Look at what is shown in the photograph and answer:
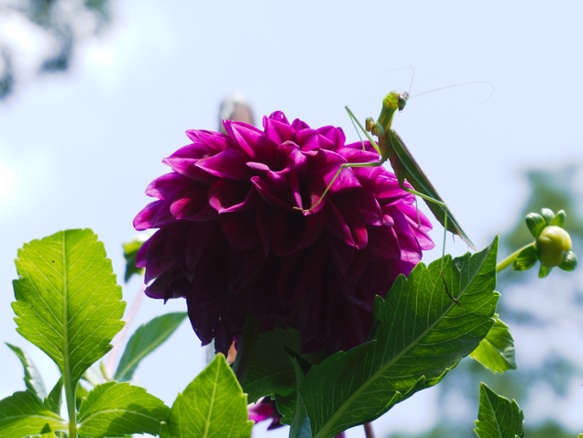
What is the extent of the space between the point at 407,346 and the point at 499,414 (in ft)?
0.23

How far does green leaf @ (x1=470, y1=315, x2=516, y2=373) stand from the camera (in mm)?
405

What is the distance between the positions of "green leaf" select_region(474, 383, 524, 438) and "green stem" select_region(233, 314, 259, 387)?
12cm

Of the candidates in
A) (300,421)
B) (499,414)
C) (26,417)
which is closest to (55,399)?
(26,417)

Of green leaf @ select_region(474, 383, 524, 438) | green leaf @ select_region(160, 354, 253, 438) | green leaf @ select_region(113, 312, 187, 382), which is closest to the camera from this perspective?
green leaf @ select_region(160, 354, 253, 438)

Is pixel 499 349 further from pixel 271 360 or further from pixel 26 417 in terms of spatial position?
pixel 26 417

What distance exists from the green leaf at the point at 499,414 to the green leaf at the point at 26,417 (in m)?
0.21

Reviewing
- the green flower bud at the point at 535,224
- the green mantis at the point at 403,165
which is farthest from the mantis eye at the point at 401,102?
the green flower bud at the point at 535,224

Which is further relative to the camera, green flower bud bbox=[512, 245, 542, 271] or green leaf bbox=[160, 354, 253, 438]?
green flower bud bbox=[512, 245, 542, 271]

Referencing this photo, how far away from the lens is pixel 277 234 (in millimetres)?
367

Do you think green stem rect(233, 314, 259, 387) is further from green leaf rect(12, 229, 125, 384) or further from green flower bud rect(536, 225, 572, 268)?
green flower bud rect(536, 225, 572, 268)

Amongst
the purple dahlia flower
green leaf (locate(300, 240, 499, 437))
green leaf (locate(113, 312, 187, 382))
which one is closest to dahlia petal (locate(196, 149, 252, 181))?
the purple dahlia flower

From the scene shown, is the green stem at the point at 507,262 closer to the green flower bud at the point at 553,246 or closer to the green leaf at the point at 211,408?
the green flower bud at the point at 553,246

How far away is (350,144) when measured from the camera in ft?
1.34

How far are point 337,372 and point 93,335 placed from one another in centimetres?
12
